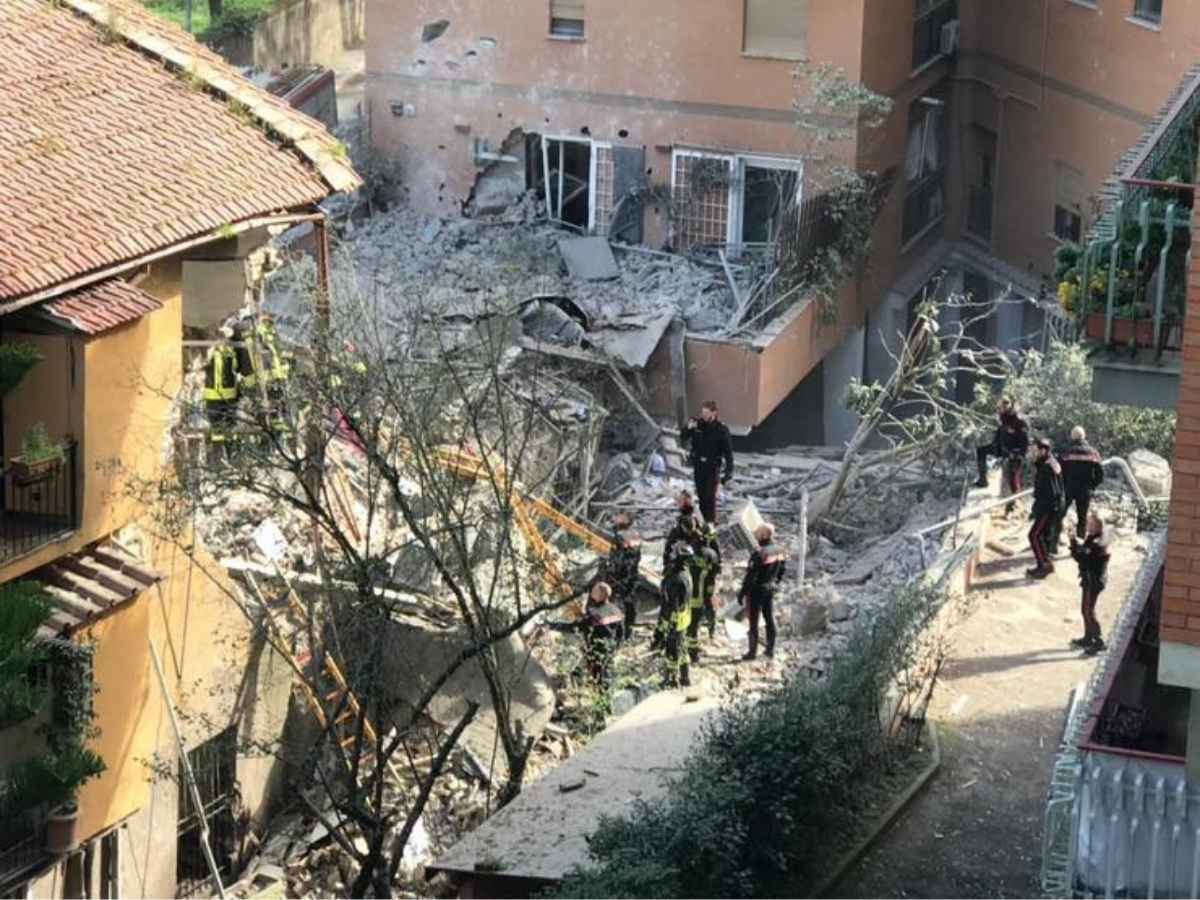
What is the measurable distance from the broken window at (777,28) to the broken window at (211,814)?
14.1 metres

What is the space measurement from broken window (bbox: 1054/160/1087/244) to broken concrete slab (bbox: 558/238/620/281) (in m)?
6.79

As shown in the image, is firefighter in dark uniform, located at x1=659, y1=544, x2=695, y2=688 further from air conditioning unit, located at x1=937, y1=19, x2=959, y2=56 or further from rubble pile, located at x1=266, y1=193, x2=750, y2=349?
air conditioning unit, located at x1=937, y1=19, x2=959, y2=56

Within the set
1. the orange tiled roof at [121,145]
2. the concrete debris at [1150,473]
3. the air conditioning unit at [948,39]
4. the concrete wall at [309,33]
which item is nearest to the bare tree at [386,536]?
the orange tiled roof at [121,145]

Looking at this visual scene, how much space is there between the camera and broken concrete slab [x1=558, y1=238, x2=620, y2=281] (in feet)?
102

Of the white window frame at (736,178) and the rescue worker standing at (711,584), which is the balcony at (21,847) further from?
the white window frame at (736,178)

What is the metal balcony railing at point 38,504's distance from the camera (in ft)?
57.2

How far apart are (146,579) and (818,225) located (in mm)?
14591

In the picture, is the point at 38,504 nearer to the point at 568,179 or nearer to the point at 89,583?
the point at 89,583

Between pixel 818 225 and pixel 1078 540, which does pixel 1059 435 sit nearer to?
pixel 1078 540

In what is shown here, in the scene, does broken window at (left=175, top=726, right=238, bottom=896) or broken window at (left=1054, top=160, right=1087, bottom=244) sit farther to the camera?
broken window at (left=1054, top=160, right=1087, bottom=244)

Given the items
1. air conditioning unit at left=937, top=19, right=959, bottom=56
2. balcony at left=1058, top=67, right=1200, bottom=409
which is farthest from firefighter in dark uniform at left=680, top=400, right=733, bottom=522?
air conditioning unit at left=937, top=19, right=959, bottom=56

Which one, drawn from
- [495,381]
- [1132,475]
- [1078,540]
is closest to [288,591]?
[495,381]

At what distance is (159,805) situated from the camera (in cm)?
2009

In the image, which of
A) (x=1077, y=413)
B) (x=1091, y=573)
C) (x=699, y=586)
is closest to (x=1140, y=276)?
(x=1091, y=573)
